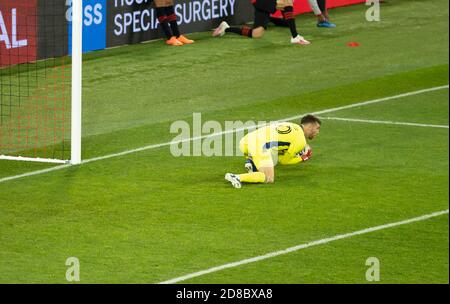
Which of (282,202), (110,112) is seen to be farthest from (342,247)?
(110,112)

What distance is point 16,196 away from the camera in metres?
14.0

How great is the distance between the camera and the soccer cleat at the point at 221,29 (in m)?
24.0

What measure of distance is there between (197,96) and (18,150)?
3987mm

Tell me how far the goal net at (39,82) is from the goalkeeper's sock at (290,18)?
424cm

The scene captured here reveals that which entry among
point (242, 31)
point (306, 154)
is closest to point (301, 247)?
point (306, 154)

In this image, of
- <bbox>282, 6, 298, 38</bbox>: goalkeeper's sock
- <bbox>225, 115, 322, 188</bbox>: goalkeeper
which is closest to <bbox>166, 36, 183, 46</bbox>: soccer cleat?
<bbox>282, 6, 298, 38</bbox>: goalkeeper's sock

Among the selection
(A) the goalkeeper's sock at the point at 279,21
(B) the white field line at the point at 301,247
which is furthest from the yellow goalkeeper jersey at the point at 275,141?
(A) the goalkeeper's sock at the point at 279,21

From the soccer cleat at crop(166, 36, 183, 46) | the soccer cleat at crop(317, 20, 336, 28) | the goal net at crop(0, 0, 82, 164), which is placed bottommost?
the soccer cleat at crop(317, 20, 336, 28)

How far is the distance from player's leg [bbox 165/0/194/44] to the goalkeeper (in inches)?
329

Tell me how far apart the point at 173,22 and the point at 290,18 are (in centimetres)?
218

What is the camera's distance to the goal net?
51.0 ft

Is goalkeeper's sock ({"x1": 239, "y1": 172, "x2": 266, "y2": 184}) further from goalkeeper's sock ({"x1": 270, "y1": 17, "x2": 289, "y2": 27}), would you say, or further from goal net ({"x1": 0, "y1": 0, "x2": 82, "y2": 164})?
goalkeeper's sock ({"x1": 270, "y1": 17, "x2": 289, "y2": 27})

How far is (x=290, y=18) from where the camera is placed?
2336 cm

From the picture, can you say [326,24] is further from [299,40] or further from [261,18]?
[261,18]
